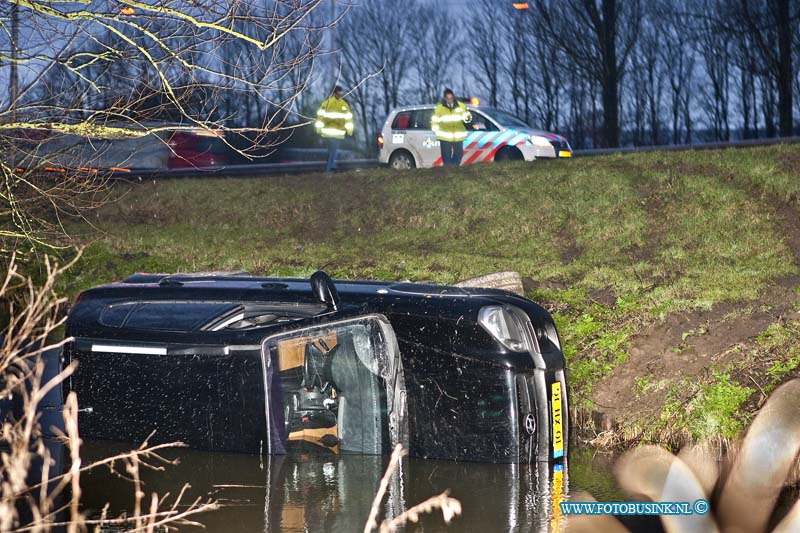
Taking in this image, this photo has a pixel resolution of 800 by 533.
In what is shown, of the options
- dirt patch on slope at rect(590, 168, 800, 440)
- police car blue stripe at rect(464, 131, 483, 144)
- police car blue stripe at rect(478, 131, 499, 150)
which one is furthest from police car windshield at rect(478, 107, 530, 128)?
dirt patch on slope at rect(590, 168, 800, 440)

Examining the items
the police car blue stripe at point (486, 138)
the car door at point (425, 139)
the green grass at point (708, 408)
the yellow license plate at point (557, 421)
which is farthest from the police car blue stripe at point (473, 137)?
the yellow license plate at point (557, 421)

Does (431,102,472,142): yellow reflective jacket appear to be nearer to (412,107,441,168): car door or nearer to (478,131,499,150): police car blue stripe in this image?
(478,131,499,150): police car blue stripe

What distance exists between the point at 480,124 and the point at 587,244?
23.7 feet

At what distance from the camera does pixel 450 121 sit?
18438 mm

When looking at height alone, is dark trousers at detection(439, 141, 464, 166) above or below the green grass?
above

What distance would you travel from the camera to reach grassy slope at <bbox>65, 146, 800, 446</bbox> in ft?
27.9

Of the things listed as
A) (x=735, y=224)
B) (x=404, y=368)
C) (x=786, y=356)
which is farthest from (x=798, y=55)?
(x=404, y=368)

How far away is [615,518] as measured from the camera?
5.91 meters

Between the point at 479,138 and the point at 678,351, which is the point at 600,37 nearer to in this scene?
the point at 479,138

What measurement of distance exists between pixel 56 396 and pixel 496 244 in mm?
7540

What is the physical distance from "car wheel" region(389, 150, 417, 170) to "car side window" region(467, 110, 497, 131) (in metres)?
1.92

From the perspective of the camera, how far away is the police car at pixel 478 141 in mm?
19109

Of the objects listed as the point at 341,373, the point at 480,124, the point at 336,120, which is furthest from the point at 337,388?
the point at 480,124

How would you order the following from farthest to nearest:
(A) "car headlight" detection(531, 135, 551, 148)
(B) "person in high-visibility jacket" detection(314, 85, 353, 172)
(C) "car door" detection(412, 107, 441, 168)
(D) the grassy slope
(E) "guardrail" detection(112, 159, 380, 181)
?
(E) "guardrail" detection(112, 159, 380, 181) → (C) "car door" detection(412, 107, 441, 168) → (A) "car headlight" detection(531, 135, 551, 148) → (B) "person in high-visibility jacket" detection(314, 85, 353, 172) → (D) the grassy slope
